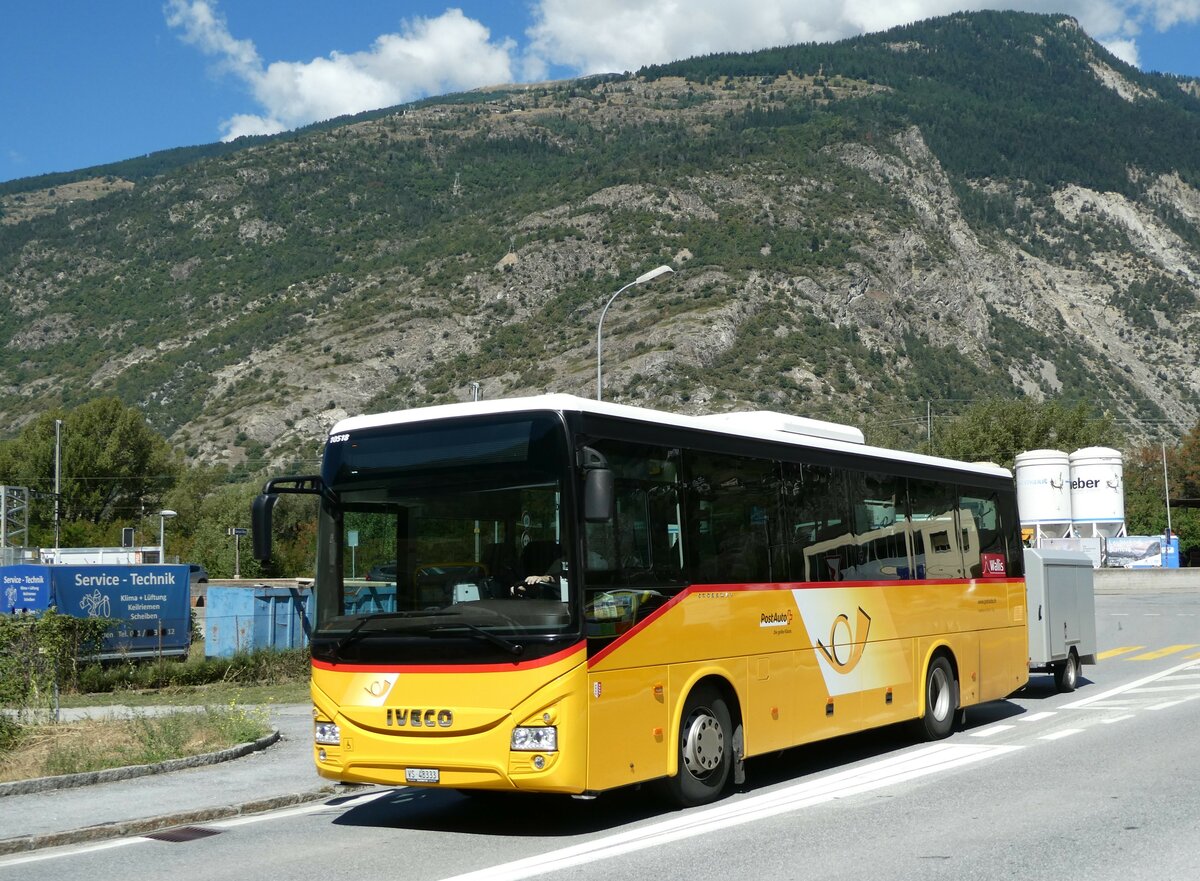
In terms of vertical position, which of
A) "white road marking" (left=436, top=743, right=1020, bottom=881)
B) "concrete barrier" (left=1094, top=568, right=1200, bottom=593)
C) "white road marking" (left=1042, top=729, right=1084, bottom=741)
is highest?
"white road marking" (left=436, top=743, right=1020, bottom=881)

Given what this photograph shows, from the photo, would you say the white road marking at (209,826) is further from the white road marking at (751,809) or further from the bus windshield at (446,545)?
the white road marking at (751,809)

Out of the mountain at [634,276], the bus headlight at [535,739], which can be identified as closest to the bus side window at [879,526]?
the bus headlight at [535,739]

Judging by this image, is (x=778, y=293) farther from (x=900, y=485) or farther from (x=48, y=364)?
(x=900, y=485)

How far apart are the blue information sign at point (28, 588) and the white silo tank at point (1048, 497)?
4733cm

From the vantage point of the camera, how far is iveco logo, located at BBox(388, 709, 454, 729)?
29.8ft

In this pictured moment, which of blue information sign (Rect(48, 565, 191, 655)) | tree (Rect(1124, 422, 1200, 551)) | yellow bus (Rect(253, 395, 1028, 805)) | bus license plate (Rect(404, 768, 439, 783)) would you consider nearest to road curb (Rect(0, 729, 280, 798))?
yellow bus (Rect(253, 395, 1028, 805))

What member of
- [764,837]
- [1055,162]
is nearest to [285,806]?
[764,837]

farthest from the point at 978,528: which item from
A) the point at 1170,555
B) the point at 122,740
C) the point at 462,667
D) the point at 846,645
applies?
the point at 1170,555

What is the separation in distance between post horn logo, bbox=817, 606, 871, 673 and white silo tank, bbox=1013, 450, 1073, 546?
53.4 m

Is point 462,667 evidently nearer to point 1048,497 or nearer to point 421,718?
point 421,718

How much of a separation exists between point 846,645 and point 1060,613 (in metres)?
8.13

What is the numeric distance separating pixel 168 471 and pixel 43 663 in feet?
232

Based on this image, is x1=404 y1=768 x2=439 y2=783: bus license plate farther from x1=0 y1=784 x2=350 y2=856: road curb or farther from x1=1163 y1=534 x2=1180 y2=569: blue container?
x1=1163 y1=534 x2=1180 y2=569: blue container

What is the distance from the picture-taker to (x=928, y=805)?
10.0 m
